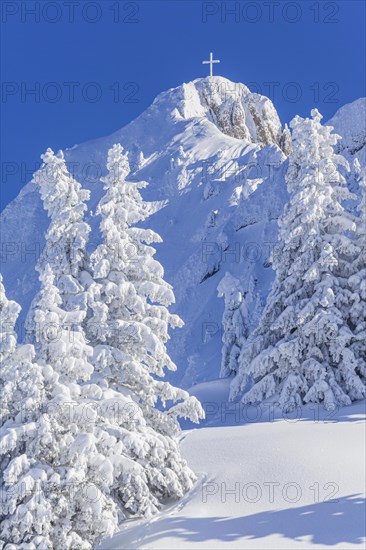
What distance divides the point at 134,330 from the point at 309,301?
393 inches

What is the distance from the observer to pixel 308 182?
2539 cm

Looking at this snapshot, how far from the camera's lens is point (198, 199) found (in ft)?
285

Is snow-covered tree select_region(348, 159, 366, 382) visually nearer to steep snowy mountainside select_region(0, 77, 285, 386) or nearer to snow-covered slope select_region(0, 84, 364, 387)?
snow-covered slope select_region(0, 84, 364, 387)

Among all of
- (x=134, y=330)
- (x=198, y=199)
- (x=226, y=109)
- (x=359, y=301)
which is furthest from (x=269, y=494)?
(x=226, y=109)

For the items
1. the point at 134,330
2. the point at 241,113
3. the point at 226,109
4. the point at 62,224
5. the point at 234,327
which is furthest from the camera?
the point at 226,109

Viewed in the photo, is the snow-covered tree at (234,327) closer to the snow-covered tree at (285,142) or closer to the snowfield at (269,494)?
the snowfield at (269,494)

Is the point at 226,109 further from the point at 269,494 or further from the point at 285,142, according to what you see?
the point at 269,494

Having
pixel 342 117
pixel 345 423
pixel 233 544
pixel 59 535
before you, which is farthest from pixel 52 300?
pixel 342 117

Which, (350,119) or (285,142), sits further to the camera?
(285,142)

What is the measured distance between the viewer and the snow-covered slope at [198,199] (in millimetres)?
62062

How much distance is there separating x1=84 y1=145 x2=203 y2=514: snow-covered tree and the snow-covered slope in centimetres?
2942

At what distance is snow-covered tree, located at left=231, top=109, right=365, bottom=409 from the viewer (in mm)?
23781

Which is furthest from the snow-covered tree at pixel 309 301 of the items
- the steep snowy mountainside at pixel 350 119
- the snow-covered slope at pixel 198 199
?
→ the steep snowy mountainside at pixel 350 119

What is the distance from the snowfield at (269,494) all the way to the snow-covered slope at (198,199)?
26745 mm
